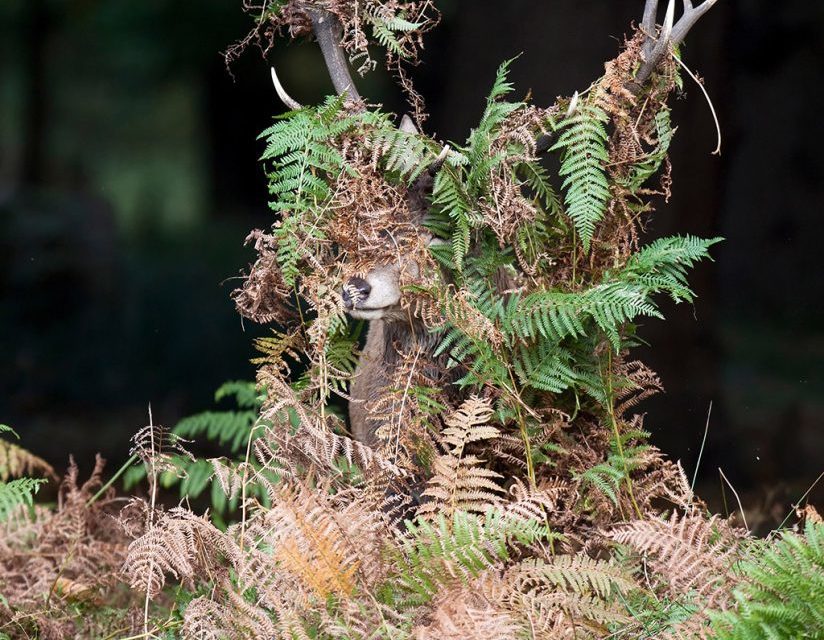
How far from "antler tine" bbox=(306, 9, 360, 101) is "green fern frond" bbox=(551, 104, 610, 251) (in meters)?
0.86

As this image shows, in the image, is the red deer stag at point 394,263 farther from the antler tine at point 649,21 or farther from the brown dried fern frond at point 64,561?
the brown dried fern frond at point 64,561

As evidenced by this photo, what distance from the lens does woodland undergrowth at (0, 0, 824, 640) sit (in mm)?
2824

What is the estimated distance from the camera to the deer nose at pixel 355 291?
3.26 metres

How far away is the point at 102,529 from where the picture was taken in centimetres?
455

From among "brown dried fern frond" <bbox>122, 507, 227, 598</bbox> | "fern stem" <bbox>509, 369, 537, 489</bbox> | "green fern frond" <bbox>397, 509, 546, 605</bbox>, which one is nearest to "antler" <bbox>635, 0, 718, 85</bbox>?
"fern stem" <bbox>509, 369, 537, 489</bbox>

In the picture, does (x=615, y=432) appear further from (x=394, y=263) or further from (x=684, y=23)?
(x=684, y=23)

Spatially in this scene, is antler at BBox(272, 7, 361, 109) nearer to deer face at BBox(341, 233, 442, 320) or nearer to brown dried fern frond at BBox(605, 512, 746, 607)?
deer face at BBox(341, 233, 442, 320)

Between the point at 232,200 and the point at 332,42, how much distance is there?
1960 mm

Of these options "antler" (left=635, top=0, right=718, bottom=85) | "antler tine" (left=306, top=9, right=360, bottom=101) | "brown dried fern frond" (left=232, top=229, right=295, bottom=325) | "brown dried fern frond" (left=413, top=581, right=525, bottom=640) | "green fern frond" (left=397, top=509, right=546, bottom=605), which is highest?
"antler tine" (left=306, top=9, right=360, bottom=101)

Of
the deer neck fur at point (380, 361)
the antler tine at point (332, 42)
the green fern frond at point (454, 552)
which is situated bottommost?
the green fern frond at point (454, 552)

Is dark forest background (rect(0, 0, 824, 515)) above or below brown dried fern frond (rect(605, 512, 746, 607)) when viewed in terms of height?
above

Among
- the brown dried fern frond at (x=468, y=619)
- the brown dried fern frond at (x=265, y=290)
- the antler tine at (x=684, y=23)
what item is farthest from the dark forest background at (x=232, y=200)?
the brown dried fern frond at (x=468, y=619)

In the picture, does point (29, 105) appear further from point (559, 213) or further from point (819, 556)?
point (819, 556)

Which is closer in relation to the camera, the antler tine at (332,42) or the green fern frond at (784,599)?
the green fern frond at (784,599)
